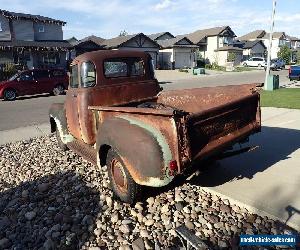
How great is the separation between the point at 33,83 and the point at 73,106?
14279mm

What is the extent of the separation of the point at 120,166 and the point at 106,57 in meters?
2.37

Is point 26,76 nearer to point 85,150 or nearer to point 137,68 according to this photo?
point 137,68

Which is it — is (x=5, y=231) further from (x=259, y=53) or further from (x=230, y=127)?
(x=259, y=53)

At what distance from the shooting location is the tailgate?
3.89 meters

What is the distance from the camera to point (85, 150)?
5492 millimetres

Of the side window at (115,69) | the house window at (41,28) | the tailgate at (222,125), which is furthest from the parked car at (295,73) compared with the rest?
A: the house window at (41,28)

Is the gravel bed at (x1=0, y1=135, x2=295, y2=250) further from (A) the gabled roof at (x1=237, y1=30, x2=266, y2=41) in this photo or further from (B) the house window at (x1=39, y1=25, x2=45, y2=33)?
(A) the gabled roof at (x1=237, y1=30, x2=266, y2=41)

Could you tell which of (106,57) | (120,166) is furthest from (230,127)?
(106,57)

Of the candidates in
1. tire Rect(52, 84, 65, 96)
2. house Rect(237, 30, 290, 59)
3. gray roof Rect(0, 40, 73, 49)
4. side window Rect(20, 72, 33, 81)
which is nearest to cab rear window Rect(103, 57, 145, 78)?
side window Rect(20, 72, 33, 81)

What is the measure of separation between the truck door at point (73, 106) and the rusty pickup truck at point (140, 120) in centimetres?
2

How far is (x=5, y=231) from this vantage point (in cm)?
403

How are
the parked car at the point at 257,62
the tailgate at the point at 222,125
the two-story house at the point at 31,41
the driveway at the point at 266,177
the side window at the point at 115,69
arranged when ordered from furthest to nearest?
the parked car at the point at 257,62, the two-story house at the point at 31,41, the side window at the point at 115,69, the driveway at the point at 266,177, the tailgate at the point at 222,125

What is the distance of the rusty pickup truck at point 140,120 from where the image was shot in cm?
366

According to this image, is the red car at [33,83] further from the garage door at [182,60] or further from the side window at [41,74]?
the garage door at [182,60]
